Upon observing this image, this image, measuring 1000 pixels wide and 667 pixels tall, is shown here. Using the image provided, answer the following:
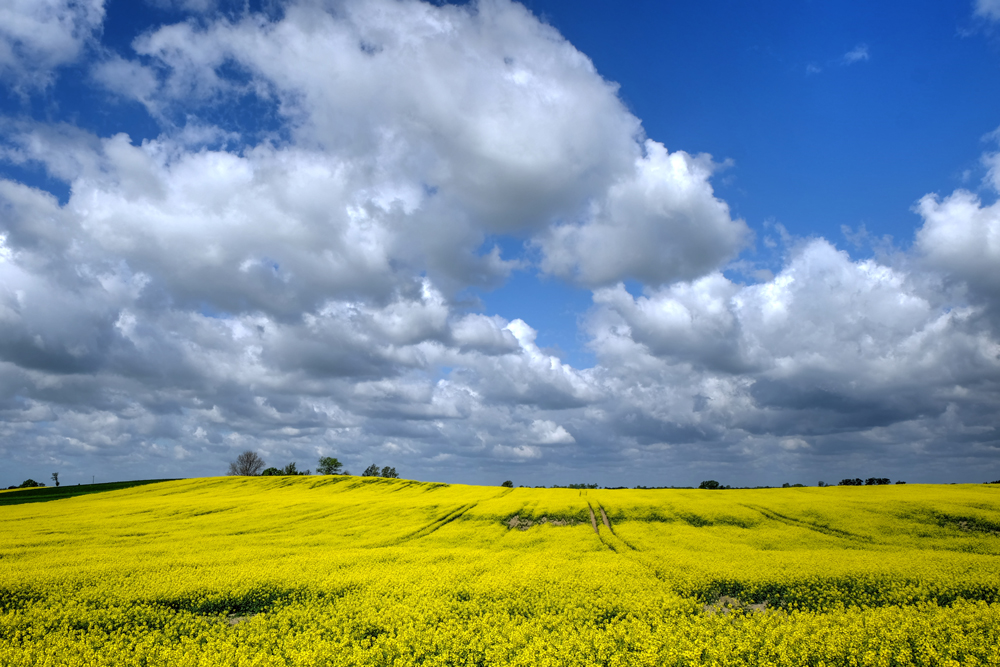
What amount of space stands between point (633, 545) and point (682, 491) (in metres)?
31.4

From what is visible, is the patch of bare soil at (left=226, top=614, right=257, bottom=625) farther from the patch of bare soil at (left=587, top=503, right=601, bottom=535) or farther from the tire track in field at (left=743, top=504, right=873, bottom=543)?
the tire track in field at (left=743, top=504, right=873, bottom=543)

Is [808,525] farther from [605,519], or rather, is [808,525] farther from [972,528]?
[605,519]

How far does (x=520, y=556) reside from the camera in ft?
114

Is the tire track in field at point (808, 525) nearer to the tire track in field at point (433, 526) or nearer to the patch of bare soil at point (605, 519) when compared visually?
the patch of bare soil at point (605, 519)

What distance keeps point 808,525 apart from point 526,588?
1249 inches

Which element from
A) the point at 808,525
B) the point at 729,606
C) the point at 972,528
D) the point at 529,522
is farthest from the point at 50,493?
the point at 972,528

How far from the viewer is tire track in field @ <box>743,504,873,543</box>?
38622 millimetres

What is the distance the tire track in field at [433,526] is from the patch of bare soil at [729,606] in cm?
2572

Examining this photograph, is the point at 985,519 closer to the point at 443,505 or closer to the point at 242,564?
the point at 443,505

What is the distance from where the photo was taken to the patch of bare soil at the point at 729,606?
23.7m

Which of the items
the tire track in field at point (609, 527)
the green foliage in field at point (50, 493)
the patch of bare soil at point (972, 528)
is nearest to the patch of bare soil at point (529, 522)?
the tire track in field at point (609, 527)

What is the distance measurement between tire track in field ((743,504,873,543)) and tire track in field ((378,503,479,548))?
1205 inches

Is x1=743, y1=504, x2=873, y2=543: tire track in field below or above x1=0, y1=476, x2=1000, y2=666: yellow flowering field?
below

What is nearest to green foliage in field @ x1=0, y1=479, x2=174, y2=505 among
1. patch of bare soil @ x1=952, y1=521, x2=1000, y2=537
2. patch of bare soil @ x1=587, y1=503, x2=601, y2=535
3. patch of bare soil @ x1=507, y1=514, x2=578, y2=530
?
patch of bare soil @ x1=507, y1=514, x2=578, y2=530
